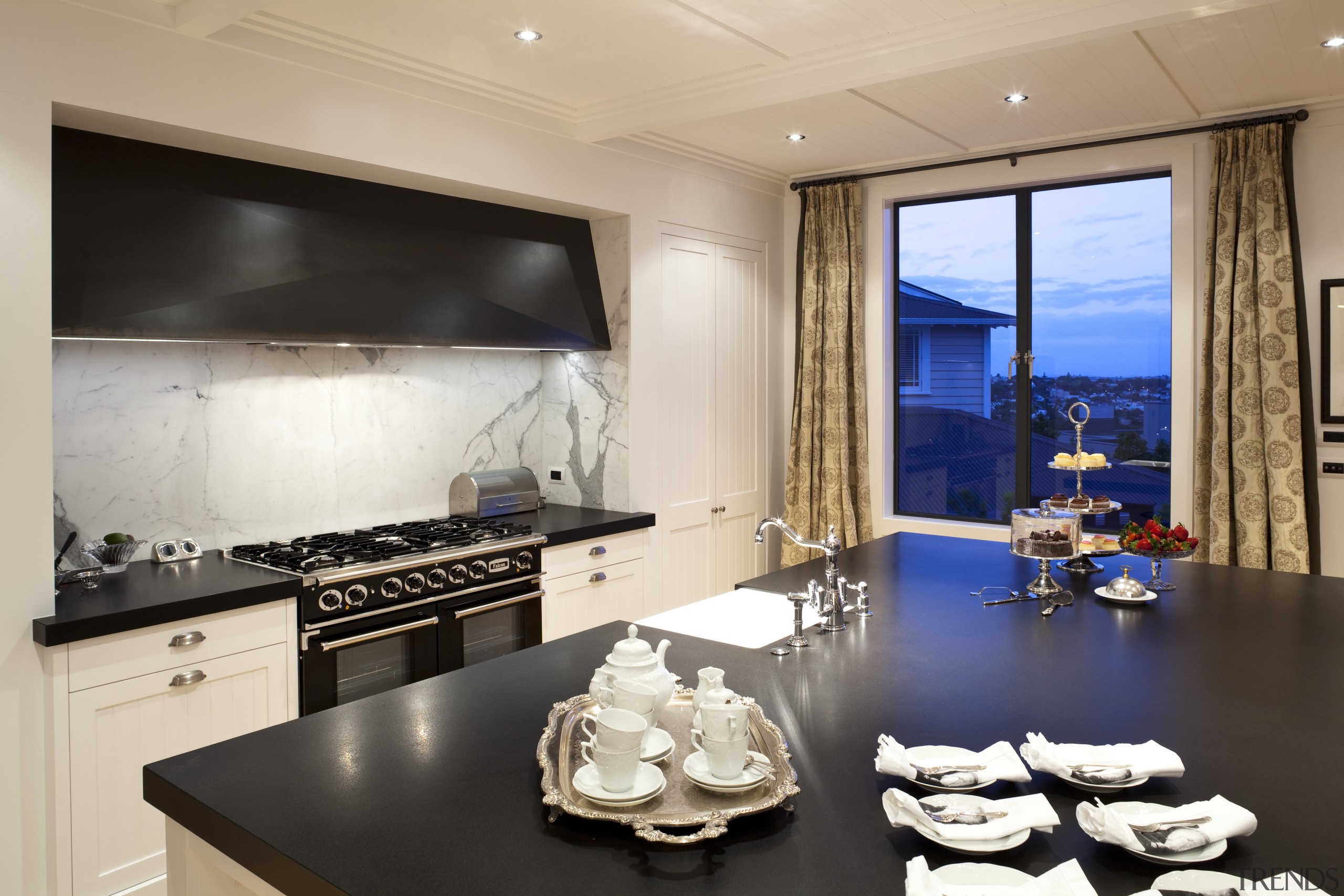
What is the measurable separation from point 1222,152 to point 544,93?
297 cm

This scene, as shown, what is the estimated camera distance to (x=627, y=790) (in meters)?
1.29

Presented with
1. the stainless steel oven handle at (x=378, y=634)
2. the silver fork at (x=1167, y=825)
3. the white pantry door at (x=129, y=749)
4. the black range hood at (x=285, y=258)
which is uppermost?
the black range hood at (x=285, y=258)

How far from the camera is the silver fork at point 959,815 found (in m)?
1.22

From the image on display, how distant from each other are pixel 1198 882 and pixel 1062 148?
4081 millimetres

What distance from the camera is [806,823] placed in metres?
1.25

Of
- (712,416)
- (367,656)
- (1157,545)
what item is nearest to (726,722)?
(1157,545)

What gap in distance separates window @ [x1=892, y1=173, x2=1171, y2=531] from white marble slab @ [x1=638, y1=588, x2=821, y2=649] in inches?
102

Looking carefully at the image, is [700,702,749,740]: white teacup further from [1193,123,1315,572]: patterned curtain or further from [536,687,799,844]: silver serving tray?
[1193,123,1315,572]: patterned curtain

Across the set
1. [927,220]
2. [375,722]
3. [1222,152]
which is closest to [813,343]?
[927,220]

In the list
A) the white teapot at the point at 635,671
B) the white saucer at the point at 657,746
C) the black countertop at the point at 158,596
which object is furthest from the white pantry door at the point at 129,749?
the white saucer at the point at 657,746

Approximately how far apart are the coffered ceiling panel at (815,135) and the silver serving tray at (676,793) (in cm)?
285

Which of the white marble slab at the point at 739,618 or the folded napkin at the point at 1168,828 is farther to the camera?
the white marble slab at the point at 739,618

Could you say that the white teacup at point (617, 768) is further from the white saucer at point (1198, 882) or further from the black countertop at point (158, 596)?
the black countertop at point (158, 596)

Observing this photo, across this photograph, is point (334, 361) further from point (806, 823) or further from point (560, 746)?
point (806, 823)
